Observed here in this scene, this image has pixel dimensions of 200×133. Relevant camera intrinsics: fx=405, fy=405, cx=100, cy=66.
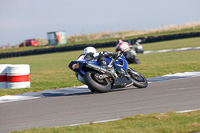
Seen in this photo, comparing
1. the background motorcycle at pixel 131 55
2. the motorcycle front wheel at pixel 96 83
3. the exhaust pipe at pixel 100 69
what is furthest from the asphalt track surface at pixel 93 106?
the background motorcycle at pixel 131 55

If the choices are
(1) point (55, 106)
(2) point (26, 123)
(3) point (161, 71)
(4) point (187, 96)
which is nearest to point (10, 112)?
(1) point (55, 106)

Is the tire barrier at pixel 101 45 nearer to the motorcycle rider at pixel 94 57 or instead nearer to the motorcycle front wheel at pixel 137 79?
the motorcycle front wheel at pixel 137 79

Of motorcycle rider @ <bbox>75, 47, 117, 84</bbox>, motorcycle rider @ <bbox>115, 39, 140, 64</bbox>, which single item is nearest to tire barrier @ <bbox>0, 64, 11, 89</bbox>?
motorcycle rider @ <bbox>75, 47, 117, 84</bbox>

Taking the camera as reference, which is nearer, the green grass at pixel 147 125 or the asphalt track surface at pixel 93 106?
the green grass at pixel 147 125

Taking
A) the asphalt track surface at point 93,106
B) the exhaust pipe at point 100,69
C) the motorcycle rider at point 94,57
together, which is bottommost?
the asphalt track surface at point 93,106

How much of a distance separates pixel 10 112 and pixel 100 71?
3051 millimetres

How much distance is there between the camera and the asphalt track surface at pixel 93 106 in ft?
23.9

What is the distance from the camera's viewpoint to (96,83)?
1074cm

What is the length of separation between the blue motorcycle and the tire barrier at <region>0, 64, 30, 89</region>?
100 inches

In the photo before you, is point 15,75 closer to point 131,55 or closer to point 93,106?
point 93,106

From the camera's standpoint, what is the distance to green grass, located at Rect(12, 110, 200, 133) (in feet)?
18.6

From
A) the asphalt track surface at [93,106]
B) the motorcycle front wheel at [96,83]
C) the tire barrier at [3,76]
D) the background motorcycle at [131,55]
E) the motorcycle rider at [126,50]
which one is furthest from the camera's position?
the background motorcycle at [131,55]

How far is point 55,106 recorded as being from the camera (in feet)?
29.8

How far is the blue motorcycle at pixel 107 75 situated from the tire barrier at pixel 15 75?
2.55 m
